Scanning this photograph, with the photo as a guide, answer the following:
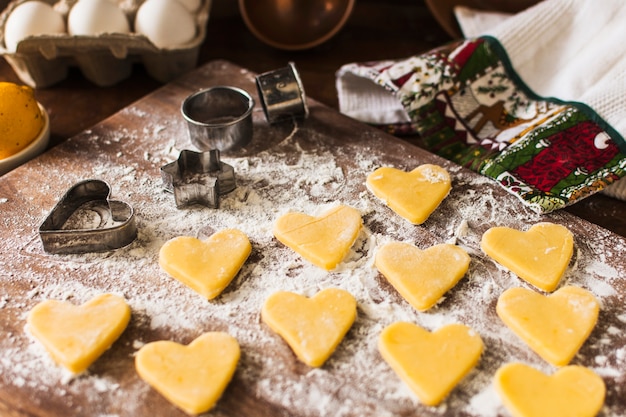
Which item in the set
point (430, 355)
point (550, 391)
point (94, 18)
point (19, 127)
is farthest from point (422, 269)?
point (94, 18)

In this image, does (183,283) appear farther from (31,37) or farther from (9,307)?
(31,37)

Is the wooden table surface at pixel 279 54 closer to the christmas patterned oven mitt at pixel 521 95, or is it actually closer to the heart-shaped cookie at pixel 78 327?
the christmas patterned oven mitt at pixel 521 95

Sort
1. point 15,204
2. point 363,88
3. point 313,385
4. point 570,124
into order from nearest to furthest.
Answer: point 313,385, point 15,204, point 570,124, point 363,88

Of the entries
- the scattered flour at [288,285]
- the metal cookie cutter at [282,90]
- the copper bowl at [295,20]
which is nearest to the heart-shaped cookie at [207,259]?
the scattered flour at [288,285]

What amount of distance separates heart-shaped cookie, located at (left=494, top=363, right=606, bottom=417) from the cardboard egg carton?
1.01 meters

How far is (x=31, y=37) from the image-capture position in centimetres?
130

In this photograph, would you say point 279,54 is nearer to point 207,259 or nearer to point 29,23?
point 29,23

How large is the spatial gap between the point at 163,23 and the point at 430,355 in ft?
3.17

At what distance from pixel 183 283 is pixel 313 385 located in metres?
0.28

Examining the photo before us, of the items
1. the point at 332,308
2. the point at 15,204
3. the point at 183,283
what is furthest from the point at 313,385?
the point at 15,204

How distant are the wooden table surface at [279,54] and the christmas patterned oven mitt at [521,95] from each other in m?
0.09

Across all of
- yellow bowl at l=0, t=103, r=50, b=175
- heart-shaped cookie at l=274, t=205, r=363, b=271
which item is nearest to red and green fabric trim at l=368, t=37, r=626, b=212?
heart-shaped cookie at l=274, t=205, r=363, b=271

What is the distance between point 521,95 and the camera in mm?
1347

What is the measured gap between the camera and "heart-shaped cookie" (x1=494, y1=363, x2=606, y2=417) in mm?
815
